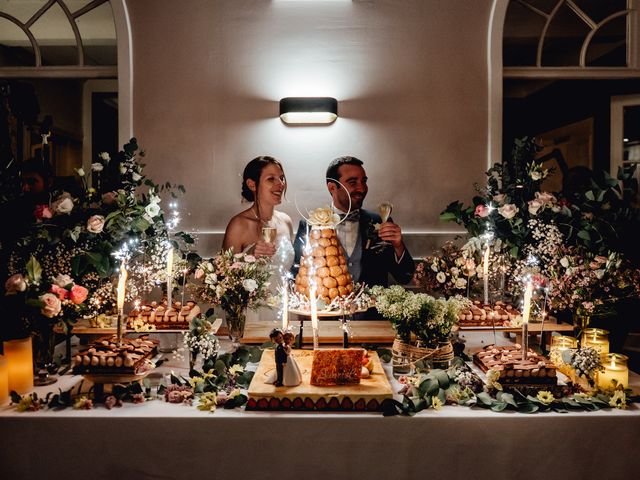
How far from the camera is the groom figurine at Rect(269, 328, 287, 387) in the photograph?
2520 millimetres

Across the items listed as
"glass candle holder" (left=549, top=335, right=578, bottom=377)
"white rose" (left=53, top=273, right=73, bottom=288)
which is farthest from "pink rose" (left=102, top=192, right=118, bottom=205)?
"glass candle holder" (left=549, top=335, right=578, bottom=377)

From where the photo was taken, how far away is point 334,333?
3467 millimetres

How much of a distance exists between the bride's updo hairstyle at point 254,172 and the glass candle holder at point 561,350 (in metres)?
2.80

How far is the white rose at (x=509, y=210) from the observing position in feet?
11.6

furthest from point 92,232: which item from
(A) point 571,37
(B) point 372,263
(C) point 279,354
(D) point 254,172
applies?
(A) point 571,37

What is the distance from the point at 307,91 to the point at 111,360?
330 cm

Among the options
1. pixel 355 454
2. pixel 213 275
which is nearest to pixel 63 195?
pixel 213 275

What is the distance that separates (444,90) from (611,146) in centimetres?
177

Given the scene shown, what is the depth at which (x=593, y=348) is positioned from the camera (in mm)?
2783

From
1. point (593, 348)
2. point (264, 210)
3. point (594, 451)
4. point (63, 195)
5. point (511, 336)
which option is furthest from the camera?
point (264, 210)

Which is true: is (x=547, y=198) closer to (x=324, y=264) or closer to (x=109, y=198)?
(x=324, y=264)

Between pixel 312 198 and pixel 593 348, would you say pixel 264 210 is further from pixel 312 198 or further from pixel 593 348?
pixel 593 348

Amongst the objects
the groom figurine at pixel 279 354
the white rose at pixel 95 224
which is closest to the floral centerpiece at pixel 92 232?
the white rose at pixel 95 224

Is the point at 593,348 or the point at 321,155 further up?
the point at 321,155
